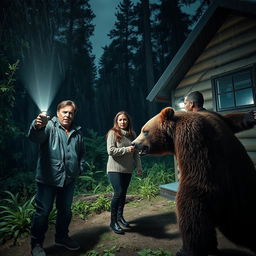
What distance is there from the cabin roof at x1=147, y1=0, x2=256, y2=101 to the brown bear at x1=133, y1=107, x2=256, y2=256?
362cm

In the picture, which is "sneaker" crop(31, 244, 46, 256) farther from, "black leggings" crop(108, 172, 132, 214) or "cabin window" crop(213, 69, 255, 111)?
"cabin window" crop(213, 69, 255, 111)

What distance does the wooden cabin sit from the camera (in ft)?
15.1

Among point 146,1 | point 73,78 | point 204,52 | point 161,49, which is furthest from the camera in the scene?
point 161,49

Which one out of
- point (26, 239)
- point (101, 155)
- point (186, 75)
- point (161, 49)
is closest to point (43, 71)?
point (101, 155)

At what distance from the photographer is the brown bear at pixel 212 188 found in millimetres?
1697

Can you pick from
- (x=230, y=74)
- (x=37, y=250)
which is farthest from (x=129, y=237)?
(x=230, y=74)

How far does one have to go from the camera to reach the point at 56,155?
2.90m

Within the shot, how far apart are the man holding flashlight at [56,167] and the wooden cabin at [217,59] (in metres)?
3.84

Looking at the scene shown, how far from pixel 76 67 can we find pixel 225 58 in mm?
17315

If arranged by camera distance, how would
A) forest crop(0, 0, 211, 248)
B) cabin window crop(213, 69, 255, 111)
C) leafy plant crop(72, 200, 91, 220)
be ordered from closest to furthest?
cabin window crop(213, 69, 255, 111), leafy plant crop(72, 200, 91, 220), forest crop(0, 0, 211, 248)

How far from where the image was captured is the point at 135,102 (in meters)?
28.7

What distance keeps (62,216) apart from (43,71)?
13.8 metres

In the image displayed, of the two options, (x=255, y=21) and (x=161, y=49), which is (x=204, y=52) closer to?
(x=255, y=21)

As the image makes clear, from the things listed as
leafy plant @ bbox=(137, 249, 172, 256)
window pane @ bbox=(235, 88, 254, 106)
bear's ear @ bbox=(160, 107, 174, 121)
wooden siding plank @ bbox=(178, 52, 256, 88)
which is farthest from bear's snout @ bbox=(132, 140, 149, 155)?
window pane @ bbox=(235, 88, 254, 106)
